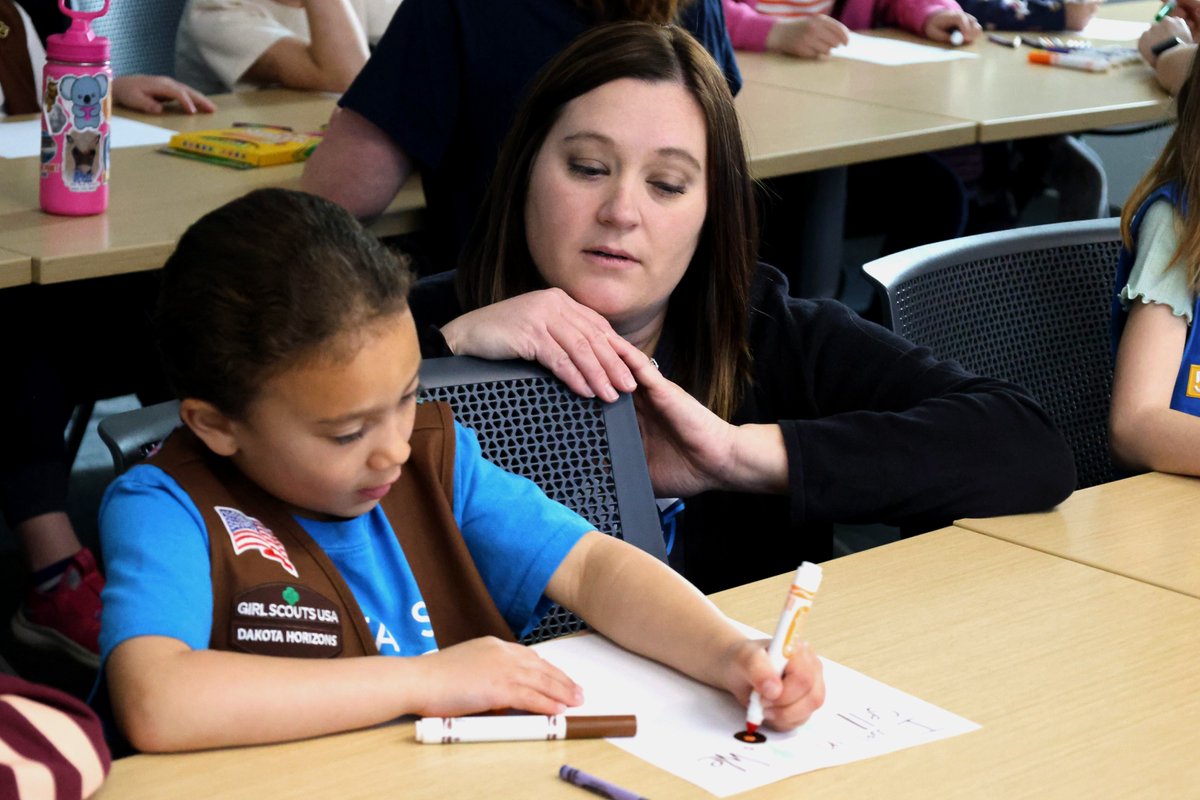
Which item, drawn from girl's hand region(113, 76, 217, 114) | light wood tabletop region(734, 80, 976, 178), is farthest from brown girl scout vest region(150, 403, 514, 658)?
girl's hand region(113, 76, 217, 114)

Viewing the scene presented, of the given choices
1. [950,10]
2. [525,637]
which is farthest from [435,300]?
[950,10]

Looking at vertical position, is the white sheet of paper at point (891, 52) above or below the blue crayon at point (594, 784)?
below

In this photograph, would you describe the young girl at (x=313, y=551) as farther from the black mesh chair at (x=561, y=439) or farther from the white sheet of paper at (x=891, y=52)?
the white sheet of paper at (x=891, y=52)

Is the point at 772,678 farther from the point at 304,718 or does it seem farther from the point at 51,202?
the point at 51,202

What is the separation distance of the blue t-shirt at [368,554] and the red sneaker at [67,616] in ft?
3.95

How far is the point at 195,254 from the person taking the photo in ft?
3.90

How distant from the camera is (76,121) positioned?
2.12 metres

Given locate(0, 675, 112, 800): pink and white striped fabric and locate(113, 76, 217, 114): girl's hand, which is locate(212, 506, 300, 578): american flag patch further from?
locate(113, 76, 217, 114): girl's hand

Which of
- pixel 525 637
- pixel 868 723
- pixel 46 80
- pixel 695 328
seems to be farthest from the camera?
pixel 46 80

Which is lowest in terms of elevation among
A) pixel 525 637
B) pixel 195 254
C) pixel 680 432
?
pixel 525 637

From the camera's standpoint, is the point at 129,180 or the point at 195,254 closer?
the point at 195,254

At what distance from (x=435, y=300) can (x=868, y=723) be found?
0.85m

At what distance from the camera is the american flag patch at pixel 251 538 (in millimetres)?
1197

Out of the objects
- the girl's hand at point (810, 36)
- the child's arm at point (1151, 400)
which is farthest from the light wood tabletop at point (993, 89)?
the child's arm at point (1151, 400)
